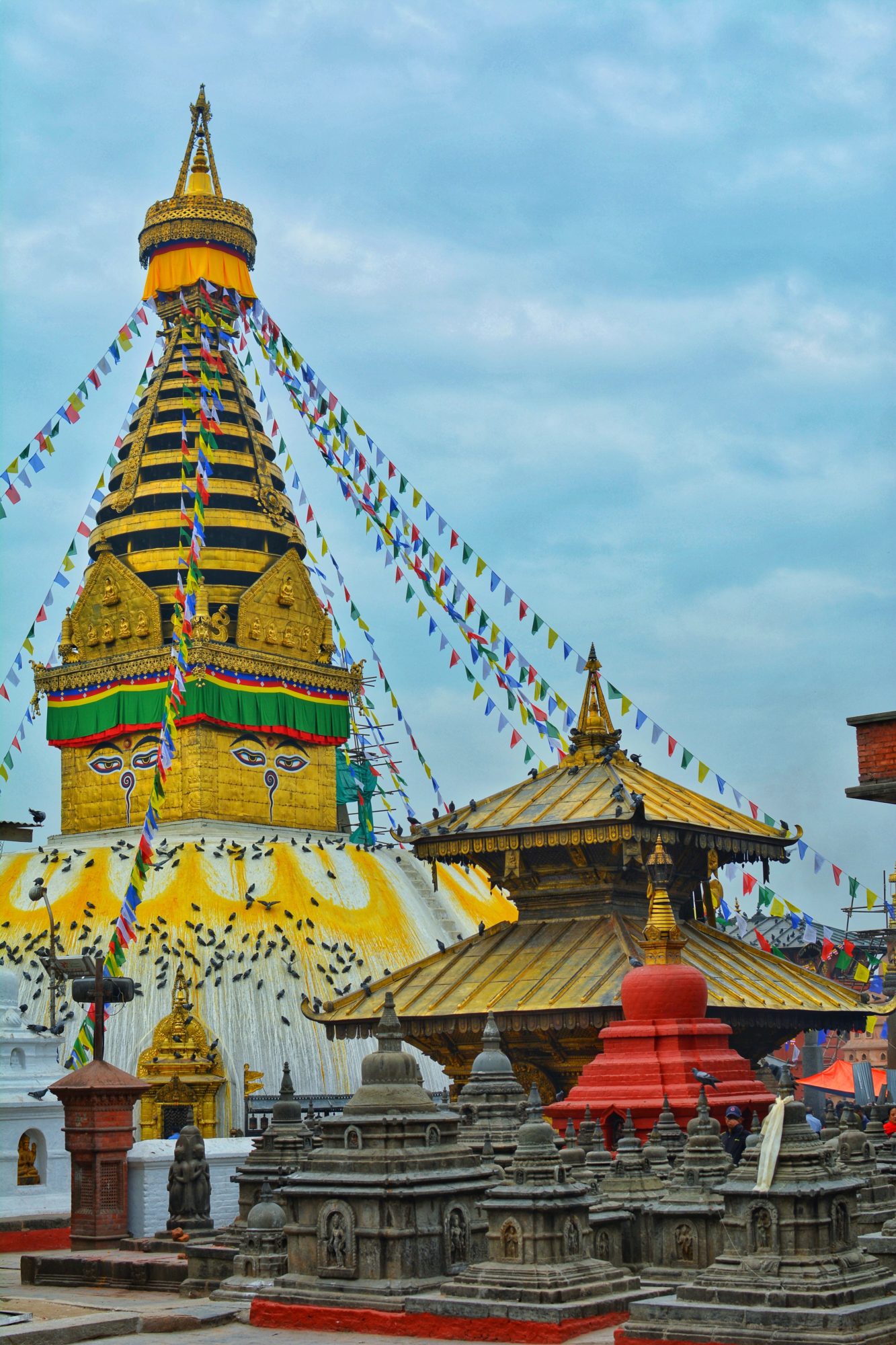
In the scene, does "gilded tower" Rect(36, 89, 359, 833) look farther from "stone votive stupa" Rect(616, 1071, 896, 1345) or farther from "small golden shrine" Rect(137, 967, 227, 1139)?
"stone votive stupa" Rect(616, 1071, 896, 1345)

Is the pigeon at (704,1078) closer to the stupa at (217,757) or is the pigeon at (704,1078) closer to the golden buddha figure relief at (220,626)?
the stupa at (217,757)

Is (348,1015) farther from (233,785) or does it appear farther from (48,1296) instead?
(233,785)

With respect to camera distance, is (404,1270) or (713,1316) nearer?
(713,1316)

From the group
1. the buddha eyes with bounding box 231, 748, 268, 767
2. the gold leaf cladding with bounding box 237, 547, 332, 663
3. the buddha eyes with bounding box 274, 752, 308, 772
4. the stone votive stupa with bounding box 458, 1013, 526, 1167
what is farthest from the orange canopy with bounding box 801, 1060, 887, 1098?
the stone votive stupa with bounding box 458, 1013, 526, 1167

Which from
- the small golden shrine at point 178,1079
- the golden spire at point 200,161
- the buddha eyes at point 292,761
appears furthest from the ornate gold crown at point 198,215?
the small golden shrine at point 178,1079

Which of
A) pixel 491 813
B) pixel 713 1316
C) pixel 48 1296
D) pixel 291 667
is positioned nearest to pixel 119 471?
pixel 291 667

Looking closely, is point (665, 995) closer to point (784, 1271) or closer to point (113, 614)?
point (784, 1271)

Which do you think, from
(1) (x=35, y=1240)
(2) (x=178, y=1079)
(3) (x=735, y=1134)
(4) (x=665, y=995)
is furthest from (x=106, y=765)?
(3) (x=735, y=1134)

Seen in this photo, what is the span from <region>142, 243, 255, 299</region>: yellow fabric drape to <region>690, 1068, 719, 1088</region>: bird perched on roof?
1037 inches

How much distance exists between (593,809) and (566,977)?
2336mm

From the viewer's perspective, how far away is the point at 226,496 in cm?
3794

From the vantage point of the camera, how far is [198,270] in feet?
126

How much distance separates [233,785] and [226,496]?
6.80 m

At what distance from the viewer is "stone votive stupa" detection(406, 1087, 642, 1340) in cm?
1098
